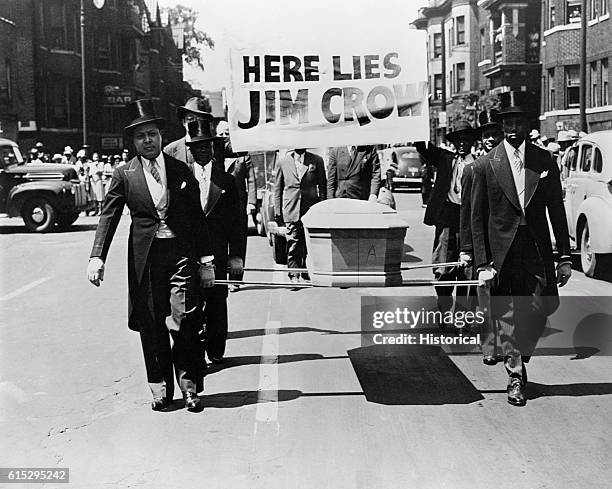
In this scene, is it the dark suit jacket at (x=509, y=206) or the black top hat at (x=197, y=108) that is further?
the black top hat at (x=197, y=108)

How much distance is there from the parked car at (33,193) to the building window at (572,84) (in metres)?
11.7

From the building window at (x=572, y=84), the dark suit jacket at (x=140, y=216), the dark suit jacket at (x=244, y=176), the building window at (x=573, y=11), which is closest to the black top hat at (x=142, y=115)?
the dark suit jacket at (x=140, y=216)

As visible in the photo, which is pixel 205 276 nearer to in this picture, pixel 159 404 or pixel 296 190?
pixel 159 404

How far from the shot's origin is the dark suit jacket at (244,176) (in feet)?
30.7

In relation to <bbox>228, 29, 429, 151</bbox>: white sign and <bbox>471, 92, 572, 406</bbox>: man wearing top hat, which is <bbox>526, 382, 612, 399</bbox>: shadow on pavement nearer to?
<bbox>471, 92, 572, 406</bbox>: man wearing top hat

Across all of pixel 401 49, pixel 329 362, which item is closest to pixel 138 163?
pixel 401 49

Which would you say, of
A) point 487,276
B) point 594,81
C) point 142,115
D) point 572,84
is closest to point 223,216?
→ point 142,115

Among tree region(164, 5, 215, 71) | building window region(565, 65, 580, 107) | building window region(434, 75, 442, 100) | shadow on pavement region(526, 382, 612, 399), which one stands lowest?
shadow on pavement region(526, 382, 612, 399)

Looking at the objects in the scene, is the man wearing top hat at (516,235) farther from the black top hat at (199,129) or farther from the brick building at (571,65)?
the brick building at (571,65)

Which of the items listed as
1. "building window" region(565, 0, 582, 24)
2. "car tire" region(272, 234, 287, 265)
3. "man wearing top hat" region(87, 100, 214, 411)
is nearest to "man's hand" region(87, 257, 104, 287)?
"man wearing top hat" region(87, 100, 214, 411)

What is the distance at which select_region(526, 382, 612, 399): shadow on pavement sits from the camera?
21.1 ft

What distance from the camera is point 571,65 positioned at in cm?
2084

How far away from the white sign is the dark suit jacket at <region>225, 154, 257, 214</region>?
1.99m

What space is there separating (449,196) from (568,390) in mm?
2387
